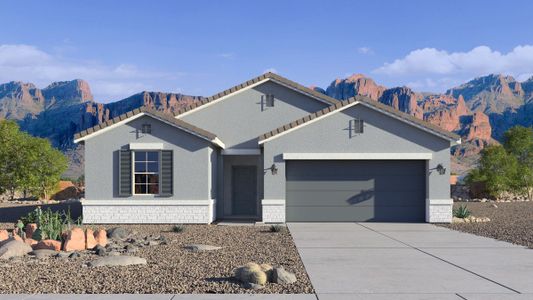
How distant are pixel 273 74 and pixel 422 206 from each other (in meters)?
7.17

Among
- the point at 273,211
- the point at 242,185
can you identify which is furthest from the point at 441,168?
the point at 242,185

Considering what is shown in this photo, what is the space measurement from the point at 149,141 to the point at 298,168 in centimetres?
501

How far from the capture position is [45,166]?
32.7m

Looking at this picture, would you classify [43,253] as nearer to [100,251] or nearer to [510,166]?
[100,251]

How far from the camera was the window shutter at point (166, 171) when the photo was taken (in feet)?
59.9

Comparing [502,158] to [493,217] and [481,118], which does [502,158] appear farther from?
[481,118]

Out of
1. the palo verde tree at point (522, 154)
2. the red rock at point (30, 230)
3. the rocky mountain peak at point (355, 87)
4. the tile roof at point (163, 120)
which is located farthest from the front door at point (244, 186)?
the rocky mountain peak at point (355, 87)

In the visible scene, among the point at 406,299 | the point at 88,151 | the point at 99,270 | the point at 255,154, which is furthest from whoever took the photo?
the point at 255,154

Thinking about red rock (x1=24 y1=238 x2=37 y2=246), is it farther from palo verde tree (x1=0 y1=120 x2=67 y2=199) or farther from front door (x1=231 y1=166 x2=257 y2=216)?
palo verde tree (x1=0 y1=120 x2=67 y2=199)

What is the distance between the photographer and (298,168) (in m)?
19.1

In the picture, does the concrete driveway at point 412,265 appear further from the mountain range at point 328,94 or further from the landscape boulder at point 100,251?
the mountain range at point 328,94

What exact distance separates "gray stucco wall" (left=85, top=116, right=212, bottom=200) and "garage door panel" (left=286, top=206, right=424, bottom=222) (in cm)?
337

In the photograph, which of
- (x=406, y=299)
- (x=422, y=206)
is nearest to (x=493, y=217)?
(x=422, y=206)

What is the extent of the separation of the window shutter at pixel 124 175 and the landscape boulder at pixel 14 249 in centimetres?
671
